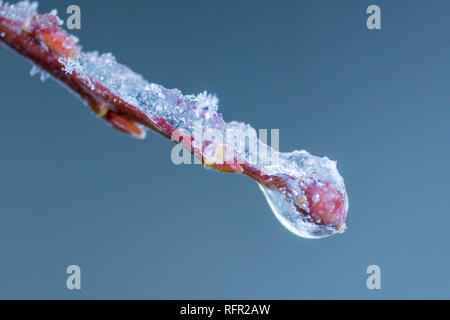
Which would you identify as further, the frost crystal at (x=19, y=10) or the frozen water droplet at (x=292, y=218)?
the frozen water droplet at (x=292, y=218)

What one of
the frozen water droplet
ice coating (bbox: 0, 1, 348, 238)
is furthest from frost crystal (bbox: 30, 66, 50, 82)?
the frozen water droplet

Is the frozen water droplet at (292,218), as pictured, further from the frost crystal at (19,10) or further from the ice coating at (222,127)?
the frost crystal at (19,10)

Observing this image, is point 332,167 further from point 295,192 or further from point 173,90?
point 173,90

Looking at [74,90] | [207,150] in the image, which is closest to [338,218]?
[207,150]

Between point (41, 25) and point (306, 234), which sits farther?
point (306, 234)

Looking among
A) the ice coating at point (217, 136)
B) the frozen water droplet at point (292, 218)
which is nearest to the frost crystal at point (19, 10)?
the ice coating at point (217, 136)

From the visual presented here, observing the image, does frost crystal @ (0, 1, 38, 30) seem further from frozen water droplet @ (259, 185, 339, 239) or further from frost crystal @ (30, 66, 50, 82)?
frozen water droplet @ (259, 185, 339, 239)

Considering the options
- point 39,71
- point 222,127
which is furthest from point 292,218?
point 39,71

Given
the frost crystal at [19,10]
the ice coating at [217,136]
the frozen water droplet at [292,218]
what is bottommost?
the frozen water droplet at [292,218]
